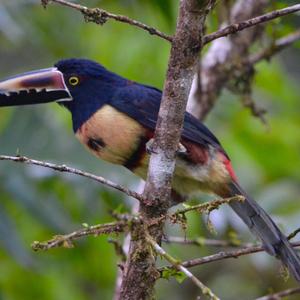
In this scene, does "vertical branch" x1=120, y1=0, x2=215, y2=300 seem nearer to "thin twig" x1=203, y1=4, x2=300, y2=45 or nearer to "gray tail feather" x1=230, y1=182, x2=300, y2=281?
"thin twig" x1=203, y1=4, x2=300, y2=45

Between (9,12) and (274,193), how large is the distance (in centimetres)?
163

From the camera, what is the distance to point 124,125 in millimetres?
3486

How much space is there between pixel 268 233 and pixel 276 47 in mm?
1244

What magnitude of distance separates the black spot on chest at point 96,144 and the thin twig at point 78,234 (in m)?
1.09

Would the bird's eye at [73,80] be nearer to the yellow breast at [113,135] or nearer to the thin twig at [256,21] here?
the yellow breast at [113,135]

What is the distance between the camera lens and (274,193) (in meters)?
4.35

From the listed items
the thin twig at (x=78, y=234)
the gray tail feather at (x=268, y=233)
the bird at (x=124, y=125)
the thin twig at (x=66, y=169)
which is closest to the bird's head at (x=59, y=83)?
the bird at (x=124, y=125)

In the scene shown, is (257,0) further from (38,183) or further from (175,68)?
(175,68)

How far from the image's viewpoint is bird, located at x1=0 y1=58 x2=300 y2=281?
3432 mm

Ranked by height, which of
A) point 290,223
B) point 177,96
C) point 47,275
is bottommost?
point 177,96

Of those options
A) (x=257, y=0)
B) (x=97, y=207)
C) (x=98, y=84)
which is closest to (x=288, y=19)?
(x=257, y=0)

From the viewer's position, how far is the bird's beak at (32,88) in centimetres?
340

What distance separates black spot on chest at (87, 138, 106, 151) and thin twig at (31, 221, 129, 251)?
1.09 metres

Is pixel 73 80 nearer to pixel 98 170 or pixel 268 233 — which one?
pixel 98 170
